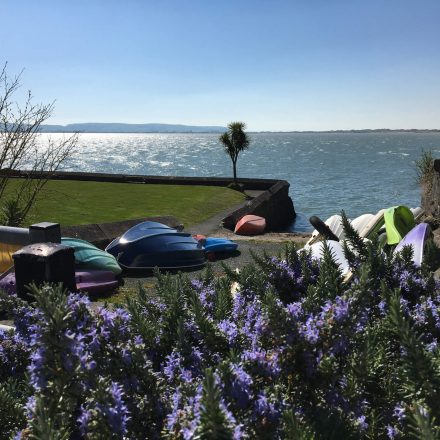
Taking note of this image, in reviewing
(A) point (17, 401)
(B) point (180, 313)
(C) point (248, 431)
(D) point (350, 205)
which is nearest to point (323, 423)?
(C) point (248, 431)

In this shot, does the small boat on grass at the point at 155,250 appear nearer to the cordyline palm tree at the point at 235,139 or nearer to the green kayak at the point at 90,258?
the green kayak at the point at 90,258

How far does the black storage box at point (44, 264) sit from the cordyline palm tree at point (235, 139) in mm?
33930

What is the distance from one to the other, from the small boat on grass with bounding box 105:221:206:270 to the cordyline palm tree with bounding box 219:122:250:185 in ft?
87.3

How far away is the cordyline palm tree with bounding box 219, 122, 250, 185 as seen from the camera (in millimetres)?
40725

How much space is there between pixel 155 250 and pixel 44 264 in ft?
22.4

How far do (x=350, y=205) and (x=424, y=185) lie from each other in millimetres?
35063

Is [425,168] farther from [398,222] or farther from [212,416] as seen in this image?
[212,416]

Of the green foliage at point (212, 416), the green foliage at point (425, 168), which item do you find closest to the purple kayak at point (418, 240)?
the green foliage at point (212, 416)

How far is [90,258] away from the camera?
38.2 feet

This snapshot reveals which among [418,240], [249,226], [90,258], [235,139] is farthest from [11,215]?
[235,139]

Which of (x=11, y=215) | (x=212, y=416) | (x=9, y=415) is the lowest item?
(x=9, y=415)

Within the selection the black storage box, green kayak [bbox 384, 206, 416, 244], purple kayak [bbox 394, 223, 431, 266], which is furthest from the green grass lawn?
purple kayak [bbox 394, 223, 431, 266]

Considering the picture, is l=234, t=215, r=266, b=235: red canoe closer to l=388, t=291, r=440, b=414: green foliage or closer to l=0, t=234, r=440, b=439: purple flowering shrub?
l=0, t=234, r=440, b=439: purple flowering shrub

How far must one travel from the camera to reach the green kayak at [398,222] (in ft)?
34.6
